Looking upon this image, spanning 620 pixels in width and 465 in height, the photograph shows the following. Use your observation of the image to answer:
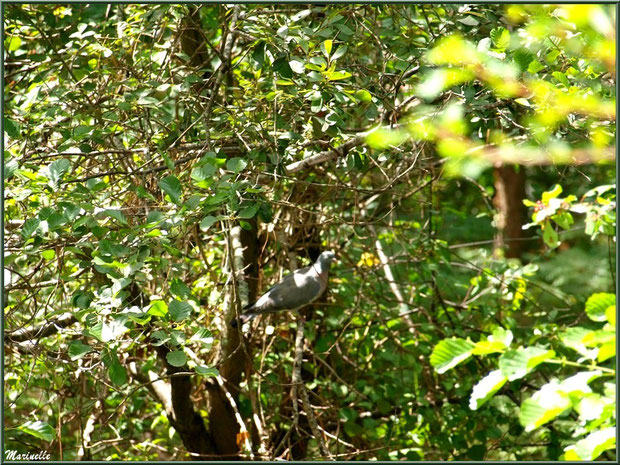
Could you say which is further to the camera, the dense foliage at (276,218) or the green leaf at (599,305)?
the dense foliage at (276,218)

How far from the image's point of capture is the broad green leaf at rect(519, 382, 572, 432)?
1.49m

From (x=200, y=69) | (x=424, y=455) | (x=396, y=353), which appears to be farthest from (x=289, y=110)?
(x=424, y=455)

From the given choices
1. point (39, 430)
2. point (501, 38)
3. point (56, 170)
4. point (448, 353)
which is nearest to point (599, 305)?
point (448, 353)

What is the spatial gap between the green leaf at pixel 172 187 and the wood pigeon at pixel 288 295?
132cm

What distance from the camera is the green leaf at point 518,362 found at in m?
1.54

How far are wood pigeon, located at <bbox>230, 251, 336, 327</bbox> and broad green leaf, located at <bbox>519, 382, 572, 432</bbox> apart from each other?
2306 millimetres

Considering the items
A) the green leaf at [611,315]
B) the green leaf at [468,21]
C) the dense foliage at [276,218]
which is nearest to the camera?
the green leaf at [611,315]

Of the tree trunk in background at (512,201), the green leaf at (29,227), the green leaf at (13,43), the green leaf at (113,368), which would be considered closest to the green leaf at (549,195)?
the green leaf at (113,368)

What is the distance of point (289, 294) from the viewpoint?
12.5 ft

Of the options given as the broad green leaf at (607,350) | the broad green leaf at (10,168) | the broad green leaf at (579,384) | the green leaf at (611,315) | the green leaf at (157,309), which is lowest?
the broad green leaf at (579,384)

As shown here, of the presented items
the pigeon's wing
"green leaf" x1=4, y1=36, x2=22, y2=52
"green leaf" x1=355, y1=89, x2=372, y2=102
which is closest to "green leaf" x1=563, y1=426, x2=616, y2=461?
"green leaf" x1=355, y1=89, x2=372, y2=102

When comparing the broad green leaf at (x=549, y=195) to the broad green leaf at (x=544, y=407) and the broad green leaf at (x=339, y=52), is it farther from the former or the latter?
the broad green leaf at (x=544, y=407)

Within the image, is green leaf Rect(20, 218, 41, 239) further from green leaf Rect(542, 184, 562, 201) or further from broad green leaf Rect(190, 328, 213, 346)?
green leaf Rect(542, 184, 562, 201)

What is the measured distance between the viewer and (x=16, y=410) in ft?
14.9
